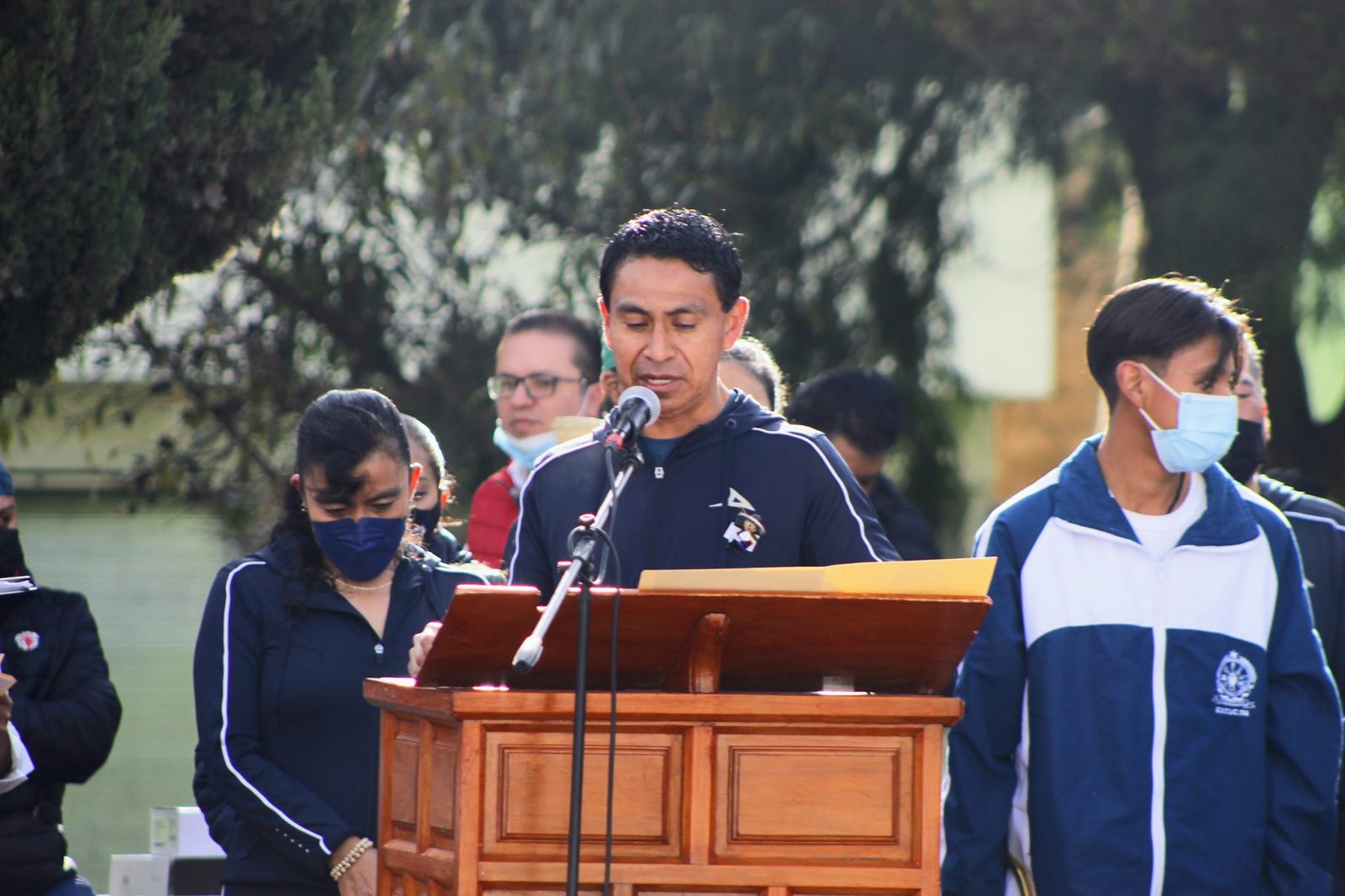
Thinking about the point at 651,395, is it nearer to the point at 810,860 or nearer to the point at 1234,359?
the point at 810,860

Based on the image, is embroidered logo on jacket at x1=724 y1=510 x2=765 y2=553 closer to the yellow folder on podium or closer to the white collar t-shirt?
the yellow folder on podium

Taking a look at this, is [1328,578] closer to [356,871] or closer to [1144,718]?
[1144,718]

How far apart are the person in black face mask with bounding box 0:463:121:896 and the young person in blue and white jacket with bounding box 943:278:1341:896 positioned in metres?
2.43

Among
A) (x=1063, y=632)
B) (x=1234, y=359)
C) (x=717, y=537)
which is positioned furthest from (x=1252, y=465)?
(x=717, y=537)

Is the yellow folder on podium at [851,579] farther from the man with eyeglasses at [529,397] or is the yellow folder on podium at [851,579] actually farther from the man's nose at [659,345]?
the man with eyeglasses at [529,397]

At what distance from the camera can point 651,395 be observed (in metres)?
3.16

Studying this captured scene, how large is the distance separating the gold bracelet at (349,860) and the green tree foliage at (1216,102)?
635cm

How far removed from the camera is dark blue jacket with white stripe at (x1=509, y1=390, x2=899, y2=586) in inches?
139

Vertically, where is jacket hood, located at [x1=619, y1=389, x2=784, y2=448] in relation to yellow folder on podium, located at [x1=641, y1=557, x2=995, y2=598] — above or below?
above

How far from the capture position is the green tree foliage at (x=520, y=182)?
929 centimetres

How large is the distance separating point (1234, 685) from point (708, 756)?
149cm

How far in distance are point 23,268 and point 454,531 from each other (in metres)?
4.57

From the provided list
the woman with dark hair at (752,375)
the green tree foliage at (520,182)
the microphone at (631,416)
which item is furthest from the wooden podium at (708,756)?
the green tree foliage at (520,182)

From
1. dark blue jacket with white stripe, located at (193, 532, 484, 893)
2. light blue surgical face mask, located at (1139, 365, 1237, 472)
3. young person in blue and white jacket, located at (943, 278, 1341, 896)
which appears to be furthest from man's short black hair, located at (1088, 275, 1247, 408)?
dark blue jacket with white stripe, located at (193, 532, 484, 893)
